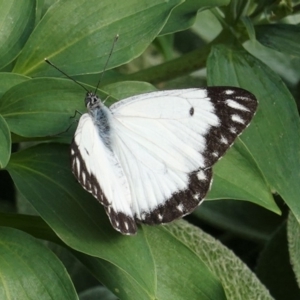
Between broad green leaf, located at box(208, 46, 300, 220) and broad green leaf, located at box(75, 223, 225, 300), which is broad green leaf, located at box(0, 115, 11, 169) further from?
broad green leaf, located at box(208, 46, 300, 220)

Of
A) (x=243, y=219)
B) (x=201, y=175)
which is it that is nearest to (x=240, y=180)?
(x=201, y=175)

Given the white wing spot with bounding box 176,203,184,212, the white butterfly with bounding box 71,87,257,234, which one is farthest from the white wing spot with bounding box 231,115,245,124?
the white wing spot with bounding box 176,203,184,212

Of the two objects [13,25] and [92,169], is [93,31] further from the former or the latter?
[92,169]

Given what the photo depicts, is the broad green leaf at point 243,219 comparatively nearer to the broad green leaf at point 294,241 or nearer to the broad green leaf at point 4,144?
the broad green leaf at point 294,241

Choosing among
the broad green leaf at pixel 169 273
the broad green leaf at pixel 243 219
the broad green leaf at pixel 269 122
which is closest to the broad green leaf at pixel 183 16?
the broad green leaf at pixel 269 122

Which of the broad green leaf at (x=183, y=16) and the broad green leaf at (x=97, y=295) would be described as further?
the broad green leaf at (x=97, y=295)
